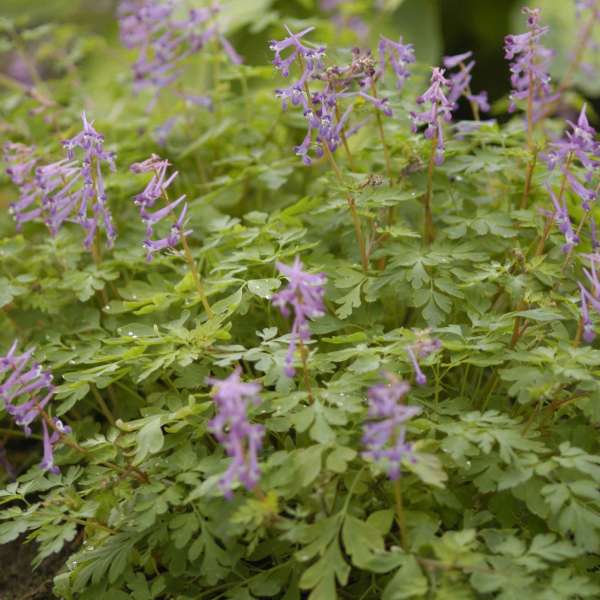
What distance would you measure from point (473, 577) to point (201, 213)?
1.54m

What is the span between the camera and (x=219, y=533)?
1617 mm

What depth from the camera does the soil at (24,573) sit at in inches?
82.2

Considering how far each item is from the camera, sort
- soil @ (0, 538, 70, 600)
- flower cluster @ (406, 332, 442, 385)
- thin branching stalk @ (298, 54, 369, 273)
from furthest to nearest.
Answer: soil @ (0, 538, 70, 600), thin branching stalk @ (298, 54, 369, 273), flower cluster @ (406, 332, 442, 385)

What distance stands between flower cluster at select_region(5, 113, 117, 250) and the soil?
895 millimetres

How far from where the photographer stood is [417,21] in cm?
500

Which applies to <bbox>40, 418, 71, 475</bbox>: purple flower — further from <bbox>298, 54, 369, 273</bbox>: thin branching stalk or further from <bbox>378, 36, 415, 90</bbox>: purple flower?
<bbox>378, 36, 415, 90</bbox>: purple flower

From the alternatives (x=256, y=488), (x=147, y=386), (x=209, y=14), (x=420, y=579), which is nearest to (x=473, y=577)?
(x=420, y=579)

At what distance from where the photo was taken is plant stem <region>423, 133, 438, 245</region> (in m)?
2.10

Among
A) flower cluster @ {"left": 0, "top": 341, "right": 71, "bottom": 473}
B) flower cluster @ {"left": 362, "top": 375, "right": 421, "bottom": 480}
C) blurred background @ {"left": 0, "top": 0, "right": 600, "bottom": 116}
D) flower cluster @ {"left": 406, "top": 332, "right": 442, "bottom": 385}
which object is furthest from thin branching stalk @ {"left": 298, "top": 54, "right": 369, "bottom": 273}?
blurred background @ {"left": 0, "top": 0, "right": 600, "bottom": 116}

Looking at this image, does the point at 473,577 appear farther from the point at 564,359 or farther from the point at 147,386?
the point at 147,386

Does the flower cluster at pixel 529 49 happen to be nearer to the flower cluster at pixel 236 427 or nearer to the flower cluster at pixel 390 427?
the flower cluster at pixel 390 427

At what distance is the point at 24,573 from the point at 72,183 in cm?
111

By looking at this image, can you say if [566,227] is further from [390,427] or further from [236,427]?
[236,427]

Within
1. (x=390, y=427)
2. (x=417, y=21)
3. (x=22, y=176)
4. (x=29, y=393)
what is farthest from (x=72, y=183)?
(x=417, y=21)
